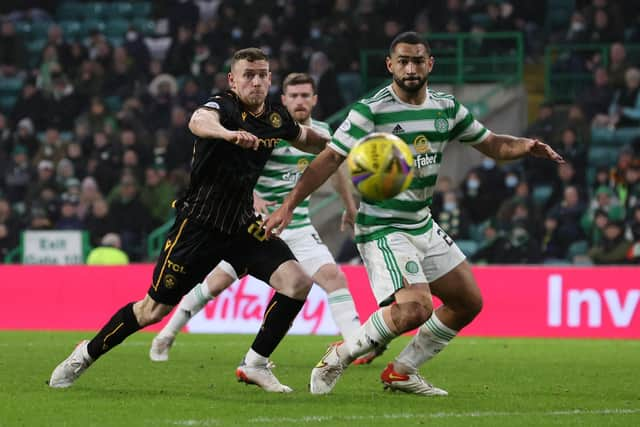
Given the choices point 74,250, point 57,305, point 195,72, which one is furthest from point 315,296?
point 195,72

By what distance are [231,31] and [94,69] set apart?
267cm

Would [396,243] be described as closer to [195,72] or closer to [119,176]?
[119,176]

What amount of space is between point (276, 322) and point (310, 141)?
1226mm

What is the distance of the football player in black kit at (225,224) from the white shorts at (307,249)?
2196mm

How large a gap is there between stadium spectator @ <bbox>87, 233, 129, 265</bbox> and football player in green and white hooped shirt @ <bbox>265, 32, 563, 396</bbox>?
32.3ft

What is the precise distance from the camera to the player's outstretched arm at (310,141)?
831cm

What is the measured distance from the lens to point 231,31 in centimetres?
2355

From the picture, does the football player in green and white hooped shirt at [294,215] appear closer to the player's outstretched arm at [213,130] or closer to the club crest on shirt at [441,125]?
the club crest on shirt at [441,125]

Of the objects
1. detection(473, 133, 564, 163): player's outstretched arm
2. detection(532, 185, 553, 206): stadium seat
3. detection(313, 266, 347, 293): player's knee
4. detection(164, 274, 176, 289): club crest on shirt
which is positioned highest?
detection(473, 133, 564, 163): player's outstretched arm

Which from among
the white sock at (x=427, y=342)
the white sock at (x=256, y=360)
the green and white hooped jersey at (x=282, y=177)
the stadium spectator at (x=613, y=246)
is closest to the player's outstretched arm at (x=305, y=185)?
the white sock at (x=256, y=360)

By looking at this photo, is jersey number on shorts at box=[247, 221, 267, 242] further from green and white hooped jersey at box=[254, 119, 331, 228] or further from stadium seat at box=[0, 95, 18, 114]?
stadium seat at box=[0, 95, 18, 114]

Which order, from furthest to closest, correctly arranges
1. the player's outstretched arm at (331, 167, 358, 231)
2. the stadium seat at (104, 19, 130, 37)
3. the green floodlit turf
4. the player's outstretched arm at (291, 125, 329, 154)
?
the stadium seat at (104, 19, 130, 37)
the player's outstretched arm at (331, 167, 358, 231)
the player's outstretched arm at (291, 125, 329, 154)
the green floodlit turf

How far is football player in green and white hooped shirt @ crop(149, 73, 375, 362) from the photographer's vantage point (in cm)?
1039

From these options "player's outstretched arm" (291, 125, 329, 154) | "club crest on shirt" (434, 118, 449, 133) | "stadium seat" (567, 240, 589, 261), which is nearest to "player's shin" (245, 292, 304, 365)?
"player's outstretched arm" (291, 125, 329, 154)
